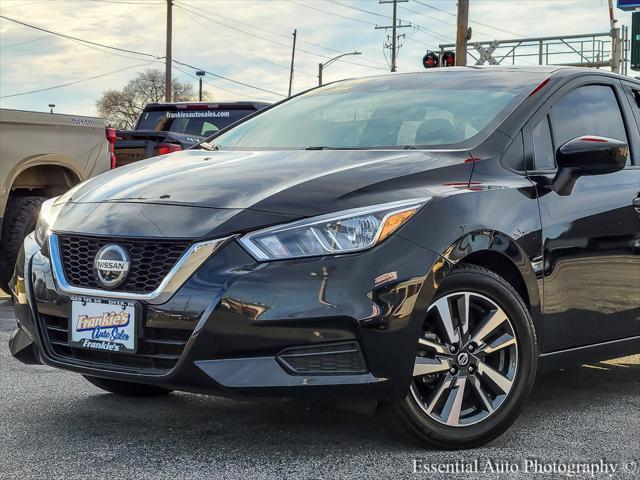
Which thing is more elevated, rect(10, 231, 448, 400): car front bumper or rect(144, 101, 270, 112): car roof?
rect(144, 101, 270, 112): car roof

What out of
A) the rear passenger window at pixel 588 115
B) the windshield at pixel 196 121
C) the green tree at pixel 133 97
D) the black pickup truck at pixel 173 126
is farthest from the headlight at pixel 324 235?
the green tree at pixel 133 97

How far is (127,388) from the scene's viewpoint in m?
4.25

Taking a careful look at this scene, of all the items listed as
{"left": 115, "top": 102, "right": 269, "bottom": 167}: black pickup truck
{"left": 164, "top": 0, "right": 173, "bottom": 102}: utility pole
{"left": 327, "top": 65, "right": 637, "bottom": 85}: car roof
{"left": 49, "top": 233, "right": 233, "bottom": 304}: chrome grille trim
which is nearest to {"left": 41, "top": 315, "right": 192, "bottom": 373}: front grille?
{"left": 49, "top": 233, "right": 233, "bottom": 304}: chrome grille trim

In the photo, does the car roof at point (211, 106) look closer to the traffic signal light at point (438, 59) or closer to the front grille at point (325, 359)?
the front grille at point (325, 359)

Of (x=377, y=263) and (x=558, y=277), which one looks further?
(x=558, y=277)

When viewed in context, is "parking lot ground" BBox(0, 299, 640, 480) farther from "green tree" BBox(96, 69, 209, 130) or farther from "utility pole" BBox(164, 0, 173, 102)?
"green tree" BBox(96, 69, 209, 130)

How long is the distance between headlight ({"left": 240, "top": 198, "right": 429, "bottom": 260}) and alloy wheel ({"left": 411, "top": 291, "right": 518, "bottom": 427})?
38 cm

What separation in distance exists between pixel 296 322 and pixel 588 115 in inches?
85.7

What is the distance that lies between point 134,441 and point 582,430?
6.17 ft

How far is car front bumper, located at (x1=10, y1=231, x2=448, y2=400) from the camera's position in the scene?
3023 mm

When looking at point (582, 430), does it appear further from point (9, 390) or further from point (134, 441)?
point (9, 390)

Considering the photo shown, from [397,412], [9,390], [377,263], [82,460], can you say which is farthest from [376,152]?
[9,390]

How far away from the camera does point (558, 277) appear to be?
3826 millimetres

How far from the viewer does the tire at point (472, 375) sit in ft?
10.8
